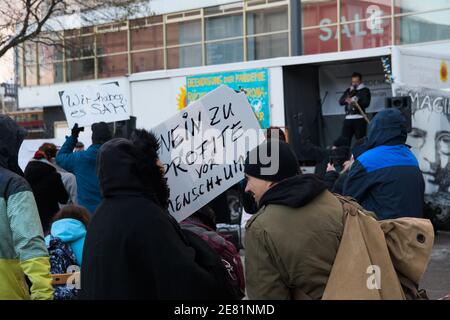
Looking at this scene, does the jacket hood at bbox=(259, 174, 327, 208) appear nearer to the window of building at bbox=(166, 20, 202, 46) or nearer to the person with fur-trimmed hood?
the person with fur-trimmed hood

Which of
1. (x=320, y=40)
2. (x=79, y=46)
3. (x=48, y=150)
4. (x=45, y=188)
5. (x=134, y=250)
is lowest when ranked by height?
(x=45, y=188)

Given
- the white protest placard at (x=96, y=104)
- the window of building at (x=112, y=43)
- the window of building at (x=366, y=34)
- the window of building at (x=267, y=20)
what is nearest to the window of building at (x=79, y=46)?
the window of building at (x=112, y=43)

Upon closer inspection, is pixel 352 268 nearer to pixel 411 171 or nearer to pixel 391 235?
pixel 391 235

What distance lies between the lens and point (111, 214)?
283 centimetres

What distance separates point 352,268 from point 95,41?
23.9 m

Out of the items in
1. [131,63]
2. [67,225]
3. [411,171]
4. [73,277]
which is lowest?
[73,277]

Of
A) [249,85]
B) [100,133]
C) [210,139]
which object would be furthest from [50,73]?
[210,139]

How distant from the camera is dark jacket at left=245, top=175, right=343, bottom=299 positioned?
9.36 feet

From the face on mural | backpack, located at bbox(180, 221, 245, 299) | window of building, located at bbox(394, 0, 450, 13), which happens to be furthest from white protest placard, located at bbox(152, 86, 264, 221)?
window of building, located at bbox(394, 0, 450, 13)

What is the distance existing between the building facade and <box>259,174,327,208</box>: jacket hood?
1712 cm

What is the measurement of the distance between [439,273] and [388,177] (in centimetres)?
482

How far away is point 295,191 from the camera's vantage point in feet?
9.75

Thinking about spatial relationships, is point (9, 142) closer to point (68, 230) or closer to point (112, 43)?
point (68, 230)

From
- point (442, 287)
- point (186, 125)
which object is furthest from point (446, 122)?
point (186, 125)
